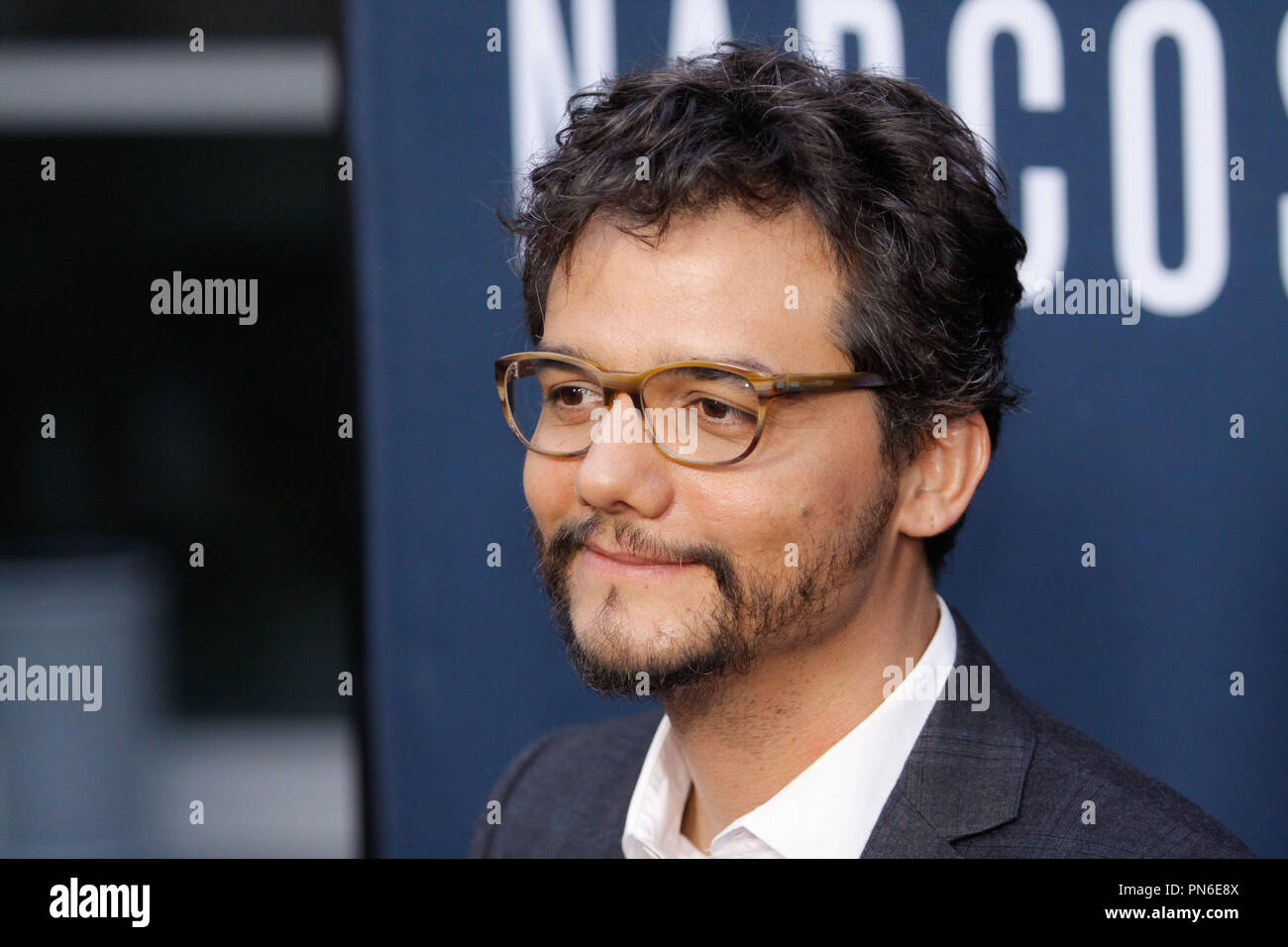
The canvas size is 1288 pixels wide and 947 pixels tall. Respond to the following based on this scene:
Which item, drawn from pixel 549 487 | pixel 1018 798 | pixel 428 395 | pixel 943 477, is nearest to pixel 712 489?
pixel 549 487

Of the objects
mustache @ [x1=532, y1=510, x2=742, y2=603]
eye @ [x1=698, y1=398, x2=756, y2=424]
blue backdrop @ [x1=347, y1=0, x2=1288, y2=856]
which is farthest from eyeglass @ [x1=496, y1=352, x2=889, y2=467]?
blue backdrop @ [x1=347, y1=0, x2=1288, y2=856]

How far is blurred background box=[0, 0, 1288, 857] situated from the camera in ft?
7.73

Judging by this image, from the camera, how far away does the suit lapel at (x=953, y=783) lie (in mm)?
1507

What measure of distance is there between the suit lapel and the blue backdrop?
2.89ft

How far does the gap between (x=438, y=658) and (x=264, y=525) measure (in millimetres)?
547

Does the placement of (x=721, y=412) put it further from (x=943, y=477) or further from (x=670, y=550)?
(x=943, y=477)

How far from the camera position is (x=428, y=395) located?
7.98 feet

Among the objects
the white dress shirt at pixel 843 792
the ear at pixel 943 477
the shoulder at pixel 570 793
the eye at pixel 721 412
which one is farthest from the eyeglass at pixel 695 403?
the shoulder at pixel 570 793

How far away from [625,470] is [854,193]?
1.69 ft

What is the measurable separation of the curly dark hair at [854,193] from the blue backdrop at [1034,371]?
0.56 meters

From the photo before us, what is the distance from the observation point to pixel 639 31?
2.36m

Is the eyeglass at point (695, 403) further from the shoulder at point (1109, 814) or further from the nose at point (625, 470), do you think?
the shoulder at point (1109, 814)
